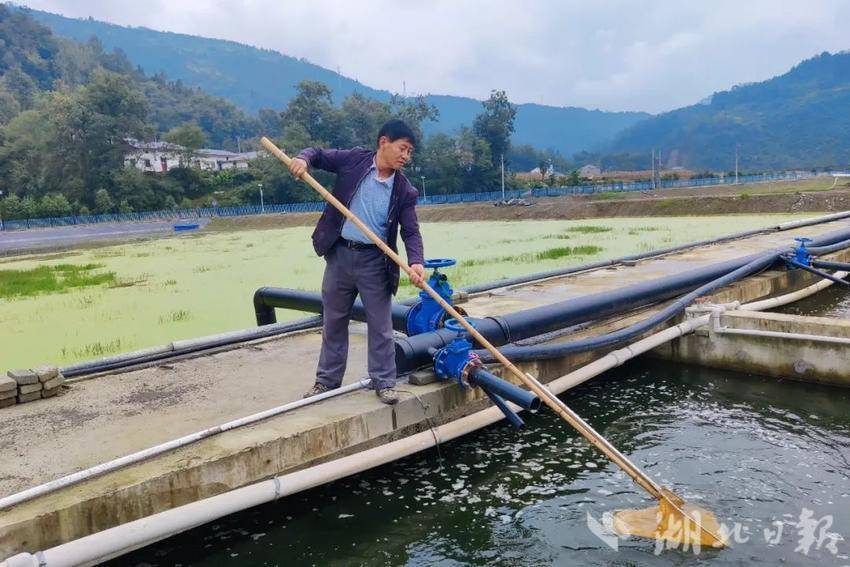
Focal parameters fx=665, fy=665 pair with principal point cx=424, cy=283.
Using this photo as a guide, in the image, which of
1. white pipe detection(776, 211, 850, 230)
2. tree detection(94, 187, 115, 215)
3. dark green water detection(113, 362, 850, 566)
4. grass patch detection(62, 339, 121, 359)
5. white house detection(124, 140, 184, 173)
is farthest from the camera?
white house detection(124, 140, 184, 173)

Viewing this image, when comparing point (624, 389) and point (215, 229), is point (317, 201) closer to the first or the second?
point (215, 229)

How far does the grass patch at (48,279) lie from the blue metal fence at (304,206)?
1404 inches

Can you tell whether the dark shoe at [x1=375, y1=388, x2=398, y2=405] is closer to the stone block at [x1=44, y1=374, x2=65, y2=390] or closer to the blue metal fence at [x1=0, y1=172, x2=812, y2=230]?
the stone block at [x1=44, y1=374, x2=65, y2=390]

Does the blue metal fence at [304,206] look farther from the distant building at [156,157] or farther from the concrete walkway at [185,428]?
the concrete walkway at [185,428]

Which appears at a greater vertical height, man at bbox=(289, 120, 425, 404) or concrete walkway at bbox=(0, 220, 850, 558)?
man at bbox=(289, 120, 425, 404)

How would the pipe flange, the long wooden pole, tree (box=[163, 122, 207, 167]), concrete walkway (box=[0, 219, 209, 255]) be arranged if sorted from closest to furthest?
the long wooden pole
the pipe flange
concrete walkway (box=[0, 219, 209, 255])
tree (box=[163, 122, 207, 167])

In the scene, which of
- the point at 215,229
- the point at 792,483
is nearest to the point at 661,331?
the point at 792,483

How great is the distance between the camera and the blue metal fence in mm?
52125

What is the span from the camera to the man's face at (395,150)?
3.51m

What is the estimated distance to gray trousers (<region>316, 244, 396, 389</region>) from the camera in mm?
3662

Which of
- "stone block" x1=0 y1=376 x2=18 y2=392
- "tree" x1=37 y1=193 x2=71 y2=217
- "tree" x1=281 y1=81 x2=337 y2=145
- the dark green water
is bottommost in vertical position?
the dark green water

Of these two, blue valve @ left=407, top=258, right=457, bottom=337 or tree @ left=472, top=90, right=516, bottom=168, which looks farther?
tree @ left=472, top=90, right=516, bottom=168

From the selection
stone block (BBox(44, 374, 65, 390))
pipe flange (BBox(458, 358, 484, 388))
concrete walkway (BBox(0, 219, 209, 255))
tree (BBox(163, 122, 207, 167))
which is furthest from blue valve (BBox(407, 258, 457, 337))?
tree (BBox(163, 122, 207, 167))

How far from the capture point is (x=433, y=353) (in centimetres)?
408
